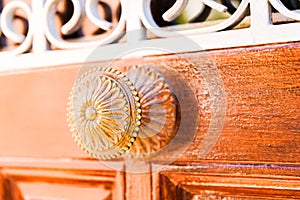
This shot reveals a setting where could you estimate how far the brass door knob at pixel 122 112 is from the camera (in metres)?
0.32

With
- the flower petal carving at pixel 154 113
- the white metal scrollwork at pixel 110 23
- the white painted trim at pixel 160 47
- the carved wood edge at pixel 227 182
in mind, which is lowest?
the carved wood edge at pixel 227 182

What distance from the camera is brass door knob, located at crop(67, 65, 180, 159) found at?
1.04ft

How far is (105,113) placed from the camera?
0.31m

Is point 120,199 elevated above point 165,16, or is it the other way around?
point 165,16

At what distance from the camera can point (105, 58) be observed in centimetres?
38

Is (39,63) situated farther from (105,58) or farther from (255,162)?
(255,162)

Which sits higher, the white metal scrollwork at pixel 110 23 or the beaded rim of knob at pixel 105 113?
the white metal scrollwork at pixel 110 23

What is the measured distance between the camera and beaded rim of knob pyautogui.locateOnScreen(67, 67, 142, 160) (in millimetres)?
315

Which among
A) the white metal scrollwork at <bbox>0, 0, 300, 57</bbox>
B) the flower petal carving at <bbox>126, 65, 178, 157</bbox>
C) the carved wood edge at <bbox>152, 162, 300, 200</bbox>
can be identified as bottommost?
the carved wood edge at <bbox>152, 162, 300, 200</bbox>

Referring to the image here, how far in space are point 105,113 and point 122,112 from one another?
0.04ft

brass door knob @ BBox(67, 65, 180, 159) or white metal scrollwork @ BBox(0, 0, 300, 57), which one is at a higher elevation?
white metal scrollwork @ BBox(0, 0, 300, 57)

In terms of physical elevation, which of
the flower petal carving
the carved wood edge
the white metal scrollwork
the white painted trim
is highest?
the white metal scrollwork

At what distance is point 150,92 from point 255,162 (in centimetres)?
8

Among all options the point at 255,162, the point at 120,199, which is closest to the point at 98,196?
the point at 120,199
